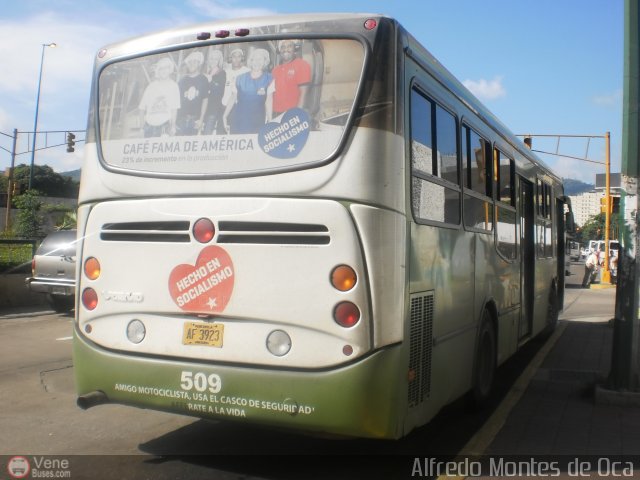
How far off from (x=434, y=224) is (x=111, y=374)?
262 cm

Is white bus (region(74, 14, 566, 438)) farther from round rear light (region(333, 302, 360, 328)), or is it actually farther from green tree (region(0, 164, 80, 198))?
green tree (region(0, 164, 80, 198))

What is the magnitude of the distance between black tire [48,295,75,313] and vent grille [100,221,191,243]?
1006cm

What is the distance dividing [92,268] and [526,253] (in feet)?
20.4

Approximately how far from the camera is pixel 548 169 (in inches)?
449

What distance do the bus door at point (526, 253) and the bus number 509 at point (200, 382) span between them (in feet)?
17.6

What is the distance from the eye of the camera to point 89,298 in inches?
199

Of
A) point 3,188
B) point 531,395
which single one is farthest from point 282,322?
point 3,188

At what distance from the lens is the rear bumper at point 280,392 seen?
13.9 feet

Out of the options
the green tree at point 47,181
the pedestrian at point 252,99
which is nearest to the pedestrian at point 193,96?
the pedestrian at point 252,99

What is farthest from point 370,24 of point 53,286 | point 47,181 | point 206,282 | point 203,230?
point 47,181

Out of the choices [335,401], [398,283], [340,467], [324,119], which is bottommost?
[340,467]

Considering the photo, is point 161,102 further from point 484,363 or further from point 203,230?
point 484,363

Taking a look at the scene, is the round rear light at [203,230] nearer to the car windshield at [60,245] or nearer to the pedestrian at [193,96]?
the pedestrian at [193,96]

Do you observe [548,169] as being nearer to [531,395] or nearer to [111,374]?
[531,395]
